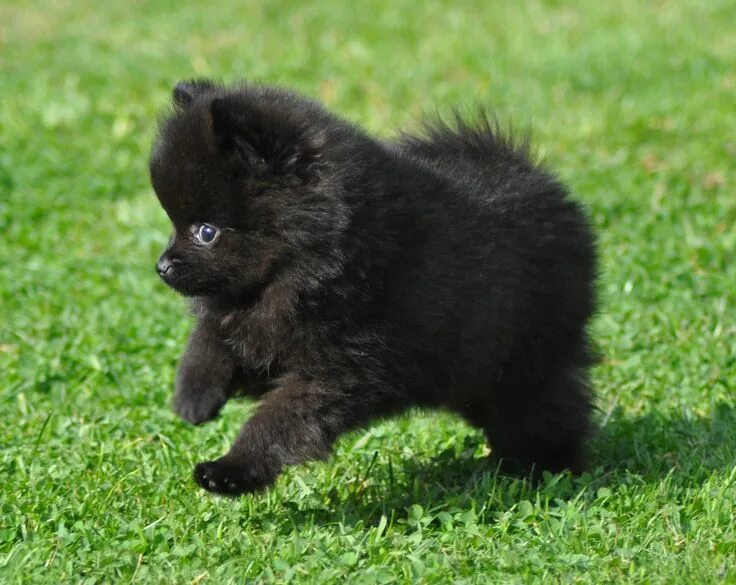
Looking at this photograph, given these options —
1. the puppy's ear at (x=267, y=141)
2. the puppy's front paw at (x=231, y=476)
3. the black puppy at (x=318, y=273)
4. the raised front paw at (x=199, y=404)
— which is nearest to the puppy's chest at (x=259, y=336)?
the black puppy at (x=318, y=273)

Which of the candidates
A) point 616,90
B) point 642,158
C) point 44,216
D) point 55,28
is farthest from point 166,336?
point 55,28

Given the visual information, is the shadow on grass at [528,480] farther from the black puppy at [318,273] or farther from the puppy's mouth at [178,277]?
the puppy's mouth at [178,277]

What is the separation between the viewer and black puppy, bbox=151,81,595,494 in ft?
13.2

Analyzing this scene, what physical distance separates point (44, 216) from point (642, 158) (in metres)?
4.27

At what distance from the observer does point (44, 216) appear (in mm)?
7984

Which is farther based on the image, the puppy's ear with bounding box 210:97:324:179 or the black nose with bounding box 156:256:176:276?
the black nose with bounding box 156:256:176:276

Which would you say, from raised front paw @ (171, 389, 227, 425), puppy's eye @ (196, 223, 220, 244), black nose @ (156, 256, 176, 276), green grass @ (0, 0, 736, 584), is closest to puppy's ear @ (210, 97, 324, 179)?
puppy's eye @ (196, 223, 220, 244)

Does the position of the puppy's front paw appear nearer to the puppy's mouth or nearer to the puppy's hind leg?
the puppy's mouth

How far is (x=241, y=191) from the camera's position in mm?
4039

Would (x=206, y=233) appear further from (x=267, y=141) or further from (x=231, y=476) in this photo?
(x=231, y=476)

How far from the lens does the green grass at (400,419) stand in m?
4.03

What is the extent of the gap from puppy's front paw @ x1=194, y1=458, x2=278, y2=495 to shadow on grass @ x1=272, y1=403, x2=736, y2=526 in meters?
0.34

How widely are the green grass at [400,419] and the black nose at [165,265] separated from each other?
890mm

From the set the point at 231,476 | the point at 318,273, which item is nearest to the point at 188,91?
the point at 318,273
